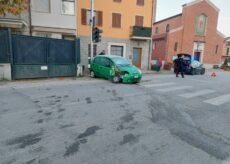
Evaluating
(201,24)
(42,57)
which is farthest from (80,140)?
(201,24)

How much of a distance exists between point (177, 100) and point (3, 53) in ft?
32.4

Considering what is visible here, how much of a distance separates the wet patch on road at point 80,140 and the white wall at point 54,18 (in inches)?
547

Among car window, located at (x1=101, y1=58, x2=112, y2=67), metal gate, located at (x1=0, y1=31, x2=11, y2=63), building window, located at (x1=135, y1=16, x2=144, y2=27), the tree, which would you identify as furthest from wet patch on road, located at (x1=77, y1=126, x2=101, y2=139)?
building window, located at (x1=135, y1=16, x2=144, y2=27)

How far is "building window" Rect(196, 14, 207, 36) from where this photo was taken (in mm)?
26830

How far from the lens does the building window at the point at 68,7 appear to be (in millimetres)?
15861

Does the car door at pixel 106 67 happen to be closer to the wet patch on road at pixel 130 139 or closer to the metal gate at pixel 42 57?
the metal gate at pixel 42 57

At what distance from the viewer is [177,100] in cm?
688

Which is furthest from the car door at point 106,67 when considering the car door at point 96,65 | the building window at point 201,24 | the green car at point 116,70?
the building window at point 201,24

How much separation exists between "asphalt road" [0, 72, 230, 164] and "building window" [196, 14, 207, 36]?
78.7ft

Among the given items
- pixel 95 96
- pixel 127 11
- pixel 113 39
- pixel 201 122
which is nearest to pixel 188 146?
pixel 201 122

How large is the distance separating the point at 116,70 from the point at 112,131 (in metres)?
6.84

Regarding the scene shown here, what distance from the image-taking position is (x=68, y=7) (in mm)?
15984

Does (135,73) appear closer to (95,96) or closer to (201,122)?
(95,96)

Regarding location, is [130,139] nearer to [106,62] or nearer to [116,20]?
[106,62]
